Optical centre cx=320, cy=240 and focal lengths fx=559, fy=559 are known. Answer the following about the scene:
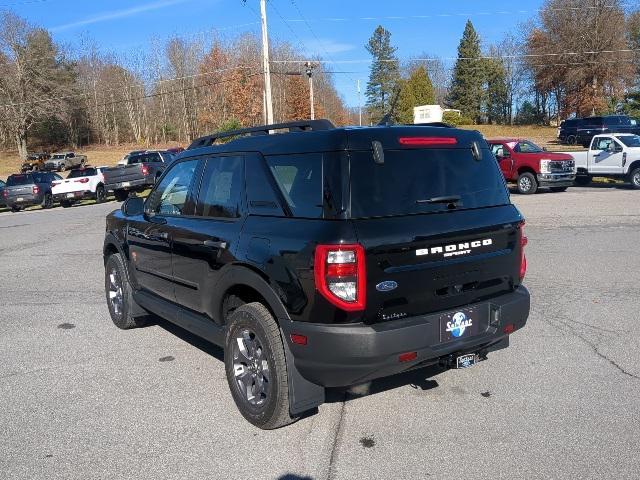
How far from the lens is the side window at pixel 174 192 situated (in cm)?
473

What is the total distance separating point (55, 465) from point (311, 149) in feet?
8.06

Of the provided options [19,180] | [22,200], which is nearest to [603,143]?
[22,200]

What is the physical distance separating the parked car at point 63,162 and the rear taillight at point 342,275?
5615 centimetres

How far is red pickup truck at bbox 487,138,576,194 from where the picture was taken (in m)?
19.4

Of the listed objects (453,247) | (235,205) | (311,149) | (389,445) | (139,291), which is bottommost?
(389,445)

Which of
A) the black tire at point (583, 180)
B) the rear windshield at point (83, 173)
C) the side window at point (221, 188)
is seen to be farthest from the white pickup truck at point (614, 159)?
the rear windshield at point (83, 173)

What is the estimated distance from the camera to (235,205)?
13.2 ft

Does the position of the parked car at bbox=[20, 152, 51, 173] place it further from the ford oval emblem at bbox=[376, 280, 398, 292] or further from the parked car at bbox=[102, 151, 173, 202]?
the ford oval emblem at bbox=[376, 280, 398, 292]

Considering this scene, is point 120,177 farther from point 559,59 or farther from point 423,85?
point 423,85

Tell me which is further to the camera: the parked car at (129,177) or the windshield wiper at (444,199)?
the parked car at (129,177)

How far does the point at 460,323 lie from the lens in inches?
139

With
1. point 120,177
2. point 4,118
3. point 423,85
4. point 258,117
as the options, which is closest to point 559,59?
point 423,85

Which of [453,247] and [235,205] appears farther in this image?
[235,205]

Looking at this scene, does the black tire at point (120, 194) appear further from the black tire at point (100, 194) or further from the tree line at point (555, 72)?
the tree line at point (555, 72)
